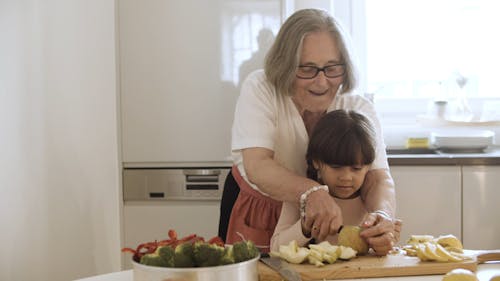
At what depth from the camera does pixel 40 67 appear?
3014mm

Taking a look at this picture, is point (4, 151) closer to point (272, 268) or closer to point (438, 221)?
point (438, 221)

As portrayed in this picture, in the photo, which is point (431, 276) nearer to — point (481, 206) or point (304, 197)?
point (304, 197)

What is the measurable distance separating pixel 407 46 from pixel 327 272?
2.38 metres

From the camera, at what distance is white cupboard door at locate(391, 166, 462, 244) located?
2891mm

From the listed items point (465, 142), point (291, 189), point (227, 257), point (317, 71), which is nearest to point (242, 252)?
point (227, 257)

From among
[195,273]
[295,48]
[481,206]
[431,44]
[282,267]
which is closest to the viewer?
[195,273]

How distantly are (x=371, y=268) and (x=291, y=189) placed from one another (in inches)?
19.8

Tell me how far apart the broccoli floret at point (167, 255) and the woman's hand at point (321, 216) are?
2.35ft

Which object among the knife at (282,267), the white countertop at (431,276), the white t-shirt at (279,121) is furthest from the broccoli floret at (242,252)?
the white t-shirt at (279,121)

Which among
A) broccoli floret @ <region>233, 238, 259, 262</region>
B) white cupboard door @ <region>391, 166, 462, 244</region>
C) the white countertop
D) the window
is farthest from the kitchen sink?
broccoli floret @ <region>233, 238, 259, 262</region>

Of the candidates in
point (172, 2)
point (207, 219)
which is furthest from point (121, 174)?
point (172, 2)

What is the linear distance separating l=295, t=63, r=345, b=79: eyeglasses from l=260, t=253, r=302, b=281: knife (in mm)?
644

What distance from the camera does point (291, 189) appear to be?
1935 millimetres

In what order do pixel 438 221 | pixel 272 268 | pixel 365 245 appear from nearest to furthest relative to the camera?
pixel 272 268, pixel 365 245, pixel 438 221
